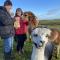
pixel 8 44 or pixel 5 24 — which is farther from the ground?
pixel 5 24

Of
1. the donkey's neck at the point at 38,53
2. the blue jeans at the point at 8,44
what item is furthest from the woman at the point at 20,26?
the donkey's neck at the point at 38,53

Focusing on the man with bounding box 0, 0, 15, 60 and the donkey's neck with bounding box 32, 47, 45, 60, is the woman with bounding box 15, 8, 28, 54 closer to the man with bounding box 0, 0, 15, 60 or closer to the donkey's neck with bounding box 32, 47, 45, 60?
the man with bounding box 0, 0, 15, 60

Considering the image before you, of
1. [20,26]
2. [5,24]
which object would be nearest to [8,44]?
[5,24]

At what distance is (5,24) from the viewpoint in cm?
668

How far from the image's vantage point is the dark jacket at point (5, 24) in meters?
6.66

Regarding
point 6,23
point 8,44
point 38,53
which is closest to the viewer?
point 38,53

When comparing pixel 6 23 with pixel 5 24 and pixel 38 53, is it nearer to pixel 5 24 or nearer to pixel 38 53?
pixel 5 24

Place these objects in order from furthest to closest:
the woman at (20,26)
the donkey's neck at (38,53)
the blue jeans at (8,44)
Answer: the woman at (20,26) < the blue jeans at (8,44) < the donkey's neck at (38,53)

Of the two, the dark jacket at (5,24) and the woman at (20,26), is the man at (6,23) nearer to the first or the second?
the dark jacket at (5,24)

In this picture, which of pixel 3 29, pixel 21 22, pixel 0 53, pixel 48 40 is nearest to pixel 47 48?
pixel 48 40

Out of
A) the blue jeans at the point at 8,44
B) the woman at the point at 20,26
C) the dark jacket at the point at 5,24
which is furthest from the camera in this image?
the woman at the point at 20,26

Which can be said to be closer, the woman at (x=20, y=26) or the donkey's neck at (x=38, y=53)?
the donkey's neck at (x=38, y=53)

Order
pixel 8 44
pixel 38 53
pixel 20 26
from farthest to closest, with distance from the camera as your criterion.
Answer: pixel 20 26 < pixel 8 44 < pixel 38 53

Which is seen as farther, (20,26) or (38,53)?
(20,26)
